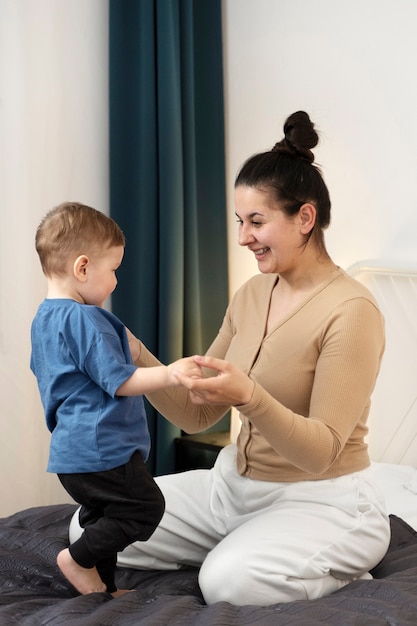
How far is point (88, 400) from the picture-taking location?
1.53 metres

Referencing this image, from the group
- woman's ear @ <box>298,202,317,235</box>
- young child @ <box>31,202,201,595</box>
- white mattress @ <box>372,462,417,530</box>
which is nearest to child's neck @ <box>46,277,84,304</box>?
young child @ <box>31,202,201,595</box>

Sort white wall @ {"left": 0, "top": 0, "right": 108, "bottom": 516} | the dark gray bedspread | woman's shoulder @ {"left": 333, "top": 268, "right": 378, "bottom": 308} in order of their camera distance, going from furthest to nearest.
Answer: white wall @ {"left": 0, "top": 0, "right": 108, "bottom": 516} → woman's shoulder @ {"left": 333, "top": 268, "right": 378, "bottom": 308} → the dark gray bedspread

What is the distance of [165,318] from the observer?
2.99 metres

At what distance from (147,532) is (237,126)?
6.31 feet

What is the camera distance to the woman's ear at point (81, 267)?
1.54 metres

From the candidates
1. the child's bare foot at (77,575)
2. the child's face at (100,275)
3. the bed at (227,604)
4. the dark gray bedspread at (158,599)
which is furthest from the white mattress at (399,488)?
the child's face at (100,275)

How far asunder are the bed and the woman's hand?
1.20 ft

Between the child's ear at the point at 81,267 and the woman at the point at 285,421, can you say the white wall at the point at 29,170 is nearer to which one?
the woman at the point at 285,421

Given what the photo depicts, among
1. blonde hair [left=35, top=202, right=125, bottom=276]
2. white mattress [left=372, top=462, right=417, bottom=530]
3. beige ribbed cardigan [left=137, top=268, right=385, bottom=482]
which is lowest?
white mattress [left=372, top=462, right=417, bottom=530]

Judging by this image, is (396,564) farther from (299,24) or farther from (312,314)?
(299,24)

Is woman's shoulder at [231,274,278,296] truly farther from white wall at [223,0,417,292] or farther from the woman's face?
white wall at [223,0,417,292]

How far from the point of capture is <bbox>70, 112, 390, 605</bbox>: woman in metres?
1.56

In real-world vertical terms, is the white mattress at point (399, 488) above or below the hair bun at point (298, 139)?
below

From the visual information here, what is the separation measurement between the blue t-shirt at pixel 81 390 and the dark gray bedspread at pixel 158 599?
0.83 feet
